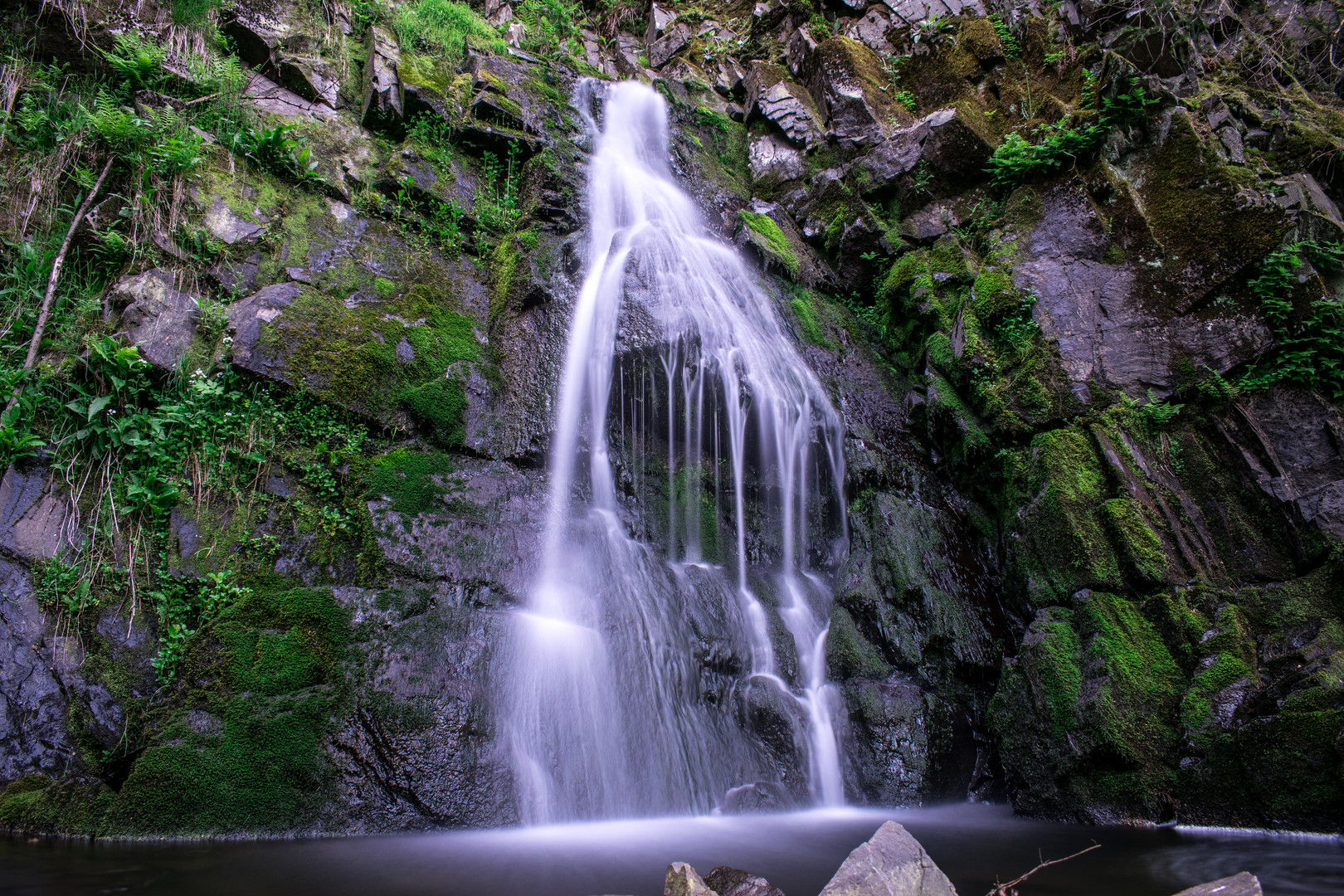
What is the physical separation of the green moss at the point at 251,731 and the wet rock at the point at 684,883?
279 centimetres

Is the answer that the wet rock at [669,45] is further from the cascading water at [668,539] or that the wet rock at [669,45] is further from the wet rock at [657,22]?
the cascading water at [668,539]

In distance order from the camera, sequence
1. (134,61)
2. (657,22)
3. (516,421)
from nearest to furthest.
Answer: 1. (516,421)
2. (134,61)
3. (657,22)

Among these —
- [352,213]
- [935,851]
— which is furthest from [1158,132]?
[352,213]

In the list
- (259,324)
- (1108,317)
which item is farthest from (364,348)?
(1108,317)

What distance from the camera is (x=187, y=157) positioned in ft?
21.1

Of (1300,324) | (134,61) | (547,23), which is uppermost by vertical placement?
(547,23)

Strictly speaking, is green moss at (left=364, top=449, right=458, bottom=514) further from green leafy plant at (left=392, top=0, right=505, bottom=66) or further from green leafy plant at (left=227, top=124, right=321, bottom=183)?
green leafy plant at (left=392, top=0, right=505, bottom=66)

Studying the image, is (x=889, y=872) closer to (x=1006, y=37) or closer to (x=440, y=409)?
(x=440, y=409)

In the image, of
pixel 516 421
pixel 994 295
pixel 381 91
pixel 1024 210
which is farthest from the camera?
pixel 381 91

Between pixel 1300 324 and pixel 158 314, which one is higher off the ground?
pixel 158 314

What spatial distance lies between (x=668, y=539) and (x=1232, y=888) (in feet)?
17.3

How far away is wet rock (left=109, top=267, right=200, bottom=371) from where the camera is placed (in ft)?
18.2

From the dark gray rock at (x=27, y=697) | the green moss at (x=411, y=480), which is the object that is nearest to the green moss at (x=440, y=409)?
the green moss at (x=411, y=480)

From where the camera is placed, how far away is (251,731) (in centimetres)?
423
